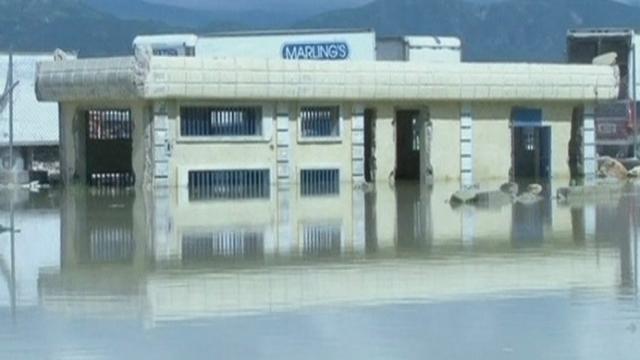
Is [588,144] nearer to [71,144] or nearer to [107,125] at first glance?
[107,125]

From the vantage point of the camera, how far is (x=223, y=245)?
27.1 meters

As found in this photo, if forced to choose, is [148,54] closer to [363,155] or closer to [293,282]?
[363,155]

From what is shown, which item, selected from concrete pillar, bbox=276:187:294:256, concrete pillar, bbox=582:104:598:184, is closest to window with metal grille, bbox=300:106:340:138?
concrete pillar, bbox=276:187:294:256

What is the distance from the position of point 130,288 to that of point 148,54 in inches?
981

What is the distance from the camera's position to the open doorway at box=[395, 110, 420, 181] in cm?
5472

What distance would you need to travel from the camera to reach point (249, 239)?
28219mm

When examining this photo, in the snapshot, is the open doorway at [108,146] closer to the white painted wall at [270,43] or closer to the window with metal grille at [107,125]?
the window with metal grille at [107,125]

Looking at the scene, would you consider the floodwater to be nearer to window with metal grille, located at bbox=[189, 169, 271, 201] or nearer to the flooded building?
window with metal grille, located at bbox=[189, 169, 271, 201]

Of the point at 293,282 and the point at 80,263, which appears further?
the point at 80,263

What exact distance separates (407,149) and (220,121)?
9.27 metres

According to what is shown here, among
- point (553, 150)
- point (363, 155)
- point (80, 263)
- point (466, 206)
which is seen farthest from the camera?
point (553, 150)

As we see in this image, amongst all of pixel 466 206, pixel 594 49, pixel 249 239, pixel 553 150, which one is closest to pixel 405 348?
pixel 249 239

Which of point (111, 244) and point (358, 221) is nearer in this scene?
point (111, 244)

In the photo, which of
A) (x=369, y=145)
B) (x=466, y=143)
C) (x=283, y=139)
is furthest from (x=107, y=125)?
(x=466, y=143)
